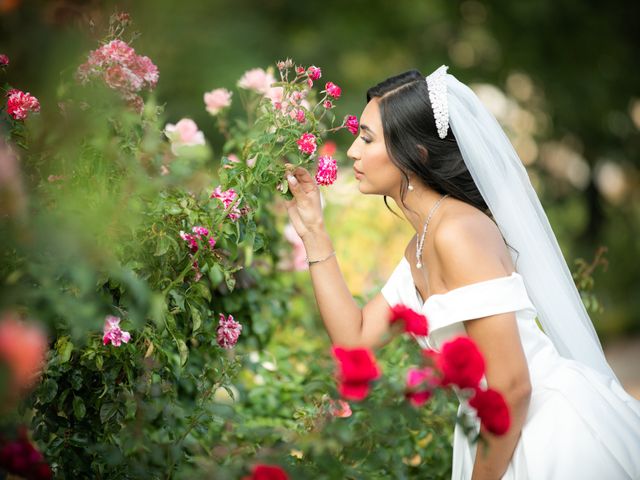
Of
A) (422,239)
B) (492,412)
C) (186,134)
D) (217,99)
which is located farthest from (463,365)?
(217,99)

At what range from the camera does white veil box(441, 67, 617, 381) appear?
230 centimetres

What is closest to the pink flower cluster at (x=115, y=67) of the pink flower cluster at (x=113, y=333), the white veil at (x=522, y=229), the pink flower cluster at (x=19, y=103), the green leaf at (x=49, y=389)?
the pink flower cluster at (x=19, y=103)

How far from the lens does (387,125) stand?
228 cm

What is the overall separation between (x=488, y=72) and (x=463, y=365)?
7766 mm

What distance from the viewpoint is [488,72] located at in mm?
8664

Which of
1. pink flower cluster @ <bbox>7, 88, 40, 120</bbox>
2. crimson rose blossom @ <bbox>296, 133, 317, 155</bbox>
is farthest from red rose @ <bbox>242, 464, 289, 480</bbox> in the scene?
pink flower cluster @ <bbox>7, 88, 40, 120</bbox>

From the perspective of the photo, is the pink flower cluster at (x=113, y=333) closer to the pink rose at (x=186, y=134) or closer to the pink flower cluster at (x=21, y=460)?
the pink flower cluster at (x=21, y=460)

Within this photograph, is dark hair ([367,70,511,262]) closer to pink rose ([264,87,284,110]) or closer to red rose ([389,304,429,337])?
pink rose ([264,87,284,110])

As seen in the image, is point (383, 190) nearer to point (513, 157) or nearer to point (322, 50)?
point (513, 157)

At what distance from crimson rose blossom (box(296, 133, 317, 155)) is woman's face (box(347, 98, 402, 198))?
30cm

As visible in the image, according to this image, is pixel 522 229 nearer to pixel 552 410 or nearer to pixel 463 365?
pixel 552 410

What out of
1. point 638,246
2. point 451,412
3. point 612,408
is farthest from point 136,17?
point 638,246

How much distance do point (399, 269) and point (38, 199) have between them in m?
1.22

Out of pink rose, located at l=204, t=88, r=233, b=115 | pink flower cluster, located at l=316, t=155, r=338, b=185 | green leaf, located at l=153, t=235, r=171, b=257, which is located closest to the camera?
green leaf, located at l=153, t=235, r=171, b=257
